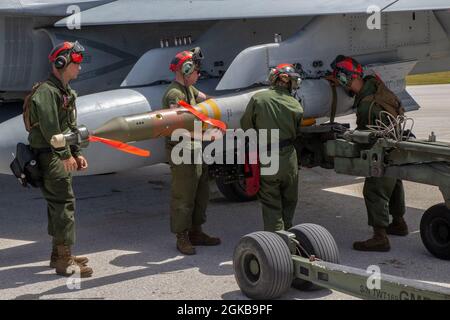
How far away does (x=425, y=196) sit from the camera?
916 centimetres

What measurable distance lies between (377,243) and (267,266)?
1823mm

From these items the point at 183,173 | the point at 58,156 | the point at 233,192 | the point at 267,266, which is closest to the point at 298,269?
the point at 267,266

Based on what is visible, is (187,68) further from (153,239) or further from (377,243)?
(377,243)

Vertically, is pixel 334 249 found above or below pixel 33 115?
below

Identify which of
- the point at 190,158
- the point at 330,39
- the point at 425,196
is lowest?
the point at 425,196

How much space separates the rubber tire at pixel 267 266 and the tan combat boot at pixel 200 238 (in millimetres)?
1535

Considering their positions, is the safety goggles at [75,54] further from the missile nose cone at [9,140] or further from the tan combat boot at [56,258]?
the tan combat boot at [56,258]

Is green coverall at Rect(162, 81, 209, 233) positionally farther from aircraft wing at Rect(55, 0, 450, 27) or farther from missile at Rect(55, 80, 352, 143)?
aircraft wing at Rect(55, 0, 450, 27)

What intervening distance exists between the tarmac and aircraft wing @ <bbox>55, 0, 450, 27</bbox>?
2225 millimetres

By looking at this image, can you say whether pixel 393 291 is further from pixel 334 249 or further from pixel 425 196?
pixel 425 196

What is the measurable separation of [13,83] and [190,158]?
9.75 feet

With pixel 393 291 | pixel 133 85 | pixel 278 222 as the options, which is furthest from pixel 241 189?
pixel 393 291

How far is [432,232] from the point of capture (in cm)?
669

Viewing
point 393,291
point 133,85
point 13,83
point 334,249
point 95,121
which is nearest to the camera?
point 393,291
